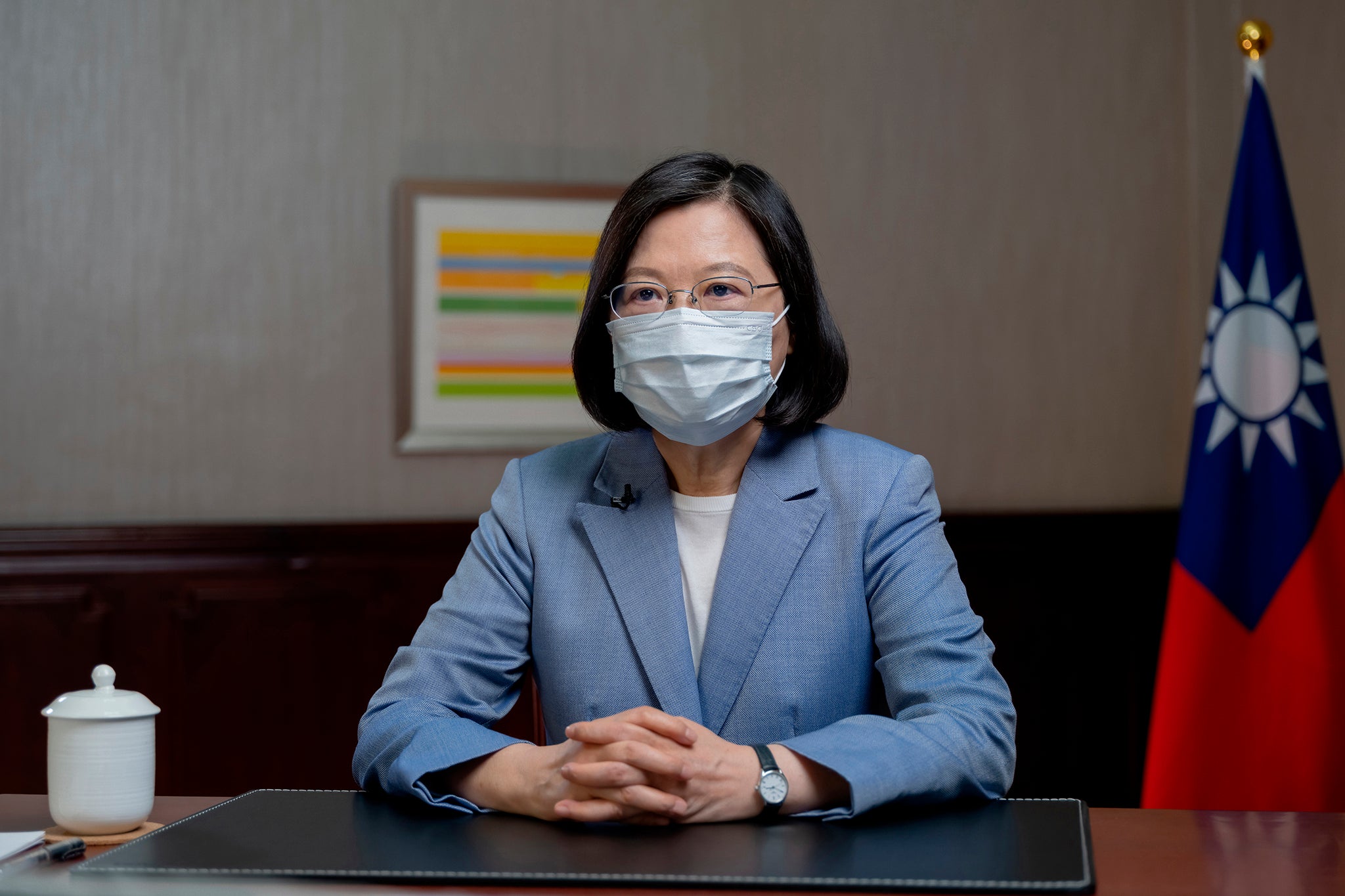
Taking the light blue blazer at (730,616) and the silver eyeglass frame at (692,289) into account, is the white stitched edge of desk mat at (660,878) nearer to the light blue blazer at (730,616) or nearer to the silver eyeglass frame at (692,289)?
the light blue blazer at (730,616)

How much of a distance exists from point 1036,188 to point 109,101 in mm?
2610

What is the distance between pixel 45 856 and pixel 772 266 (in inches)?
43.1

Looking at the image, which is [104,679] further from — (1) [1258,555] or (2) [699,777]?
(1) [1258,555]

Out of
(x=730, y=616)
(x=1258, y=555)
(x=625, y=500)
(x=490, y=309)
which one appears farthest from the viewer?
(x=490, y=309)

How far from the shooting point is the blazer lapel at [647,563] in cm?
151

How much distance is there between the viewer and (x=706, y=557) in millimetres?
1650

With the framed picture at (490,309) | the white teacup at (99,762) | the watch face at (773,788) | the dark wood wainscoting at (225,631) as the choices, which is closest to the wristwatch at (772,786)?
the watch face at (773,788)

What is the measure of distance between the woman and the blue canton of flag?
124 cm

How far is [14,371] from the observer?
316 cm

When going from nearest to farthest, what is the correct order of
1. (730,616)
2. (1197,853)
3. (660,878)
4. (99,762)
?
(660,878), (1197,853), (99,762), (730,616)

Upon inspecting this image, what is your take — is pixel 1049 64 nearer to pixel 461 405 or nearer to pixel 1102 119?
pixel 1102 119

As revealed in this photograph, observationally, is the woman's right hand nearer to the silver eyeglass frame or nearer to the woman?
the woman

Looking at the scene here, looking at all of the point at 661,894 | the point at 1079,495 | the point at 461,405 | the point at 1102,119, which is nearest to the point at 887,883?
the point at 661,894

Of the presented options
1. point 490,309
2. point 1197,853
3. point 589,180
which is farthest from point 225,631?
point 1197,853
